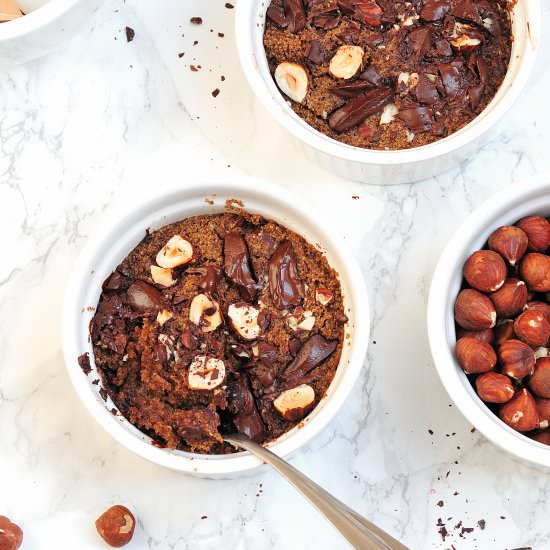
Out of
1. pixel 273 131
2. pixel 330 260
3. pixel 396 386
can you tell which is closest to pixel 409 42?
pixel 273 131

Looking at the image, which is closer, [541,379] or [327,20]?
[541,379]

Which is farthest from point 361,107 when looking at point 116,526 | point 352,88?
point 116,526

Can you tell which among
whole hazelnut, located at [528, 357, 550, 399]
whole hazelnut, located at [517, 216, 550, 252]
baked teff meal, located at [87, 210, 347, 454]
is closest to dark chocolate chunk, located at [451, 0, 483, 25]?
whole hazelnut, located at [517, 216, 550, 252]

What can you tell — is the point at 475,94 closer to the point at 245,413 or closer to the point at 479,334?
the point at 479,334

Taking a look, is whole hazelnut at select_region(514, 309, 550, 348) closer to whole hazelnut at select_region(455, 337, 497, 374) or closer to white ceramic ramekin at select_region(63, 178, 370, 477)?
whole hazelnut at select_region(455, 337, 497, 374)

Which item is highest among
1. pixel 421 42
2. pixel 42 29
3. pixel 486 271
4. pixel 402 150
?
pixel 42 29

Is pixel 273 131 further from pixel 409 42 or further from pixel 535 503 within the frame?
pixel 535 503
